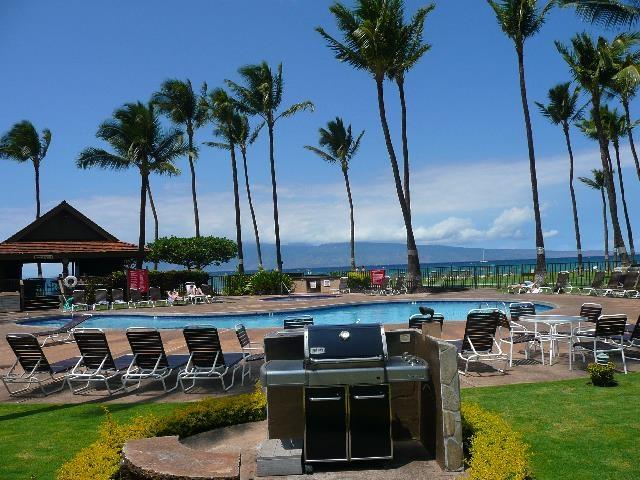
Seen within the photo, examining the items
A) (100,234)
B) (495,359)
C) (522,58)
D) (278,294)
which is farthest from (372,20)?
(495,359)

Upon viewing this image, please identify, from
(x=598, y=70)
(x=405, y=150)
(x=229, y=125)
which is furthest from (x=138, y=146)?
(x=598, y=70)

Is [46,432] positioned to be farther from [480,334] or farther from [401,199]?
[401,199]

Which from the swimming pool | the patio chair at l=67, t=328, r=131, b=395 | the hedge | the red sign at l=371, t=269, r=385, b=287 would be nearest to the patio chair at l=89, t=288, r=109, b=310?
the swimming pool

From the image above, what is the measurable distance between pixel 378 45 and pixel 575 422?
2430cm

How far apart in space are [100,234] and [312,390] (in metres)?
32.7

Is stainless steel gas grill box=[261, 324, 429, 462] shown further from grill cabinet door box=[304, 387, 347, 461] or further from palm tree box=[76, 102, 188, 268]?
palm tree box=[76, 102, 188, 268]

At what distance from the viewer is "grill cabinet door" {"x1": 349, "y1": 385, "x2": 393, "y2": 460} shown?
185 inches

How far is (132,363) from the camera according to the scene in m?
8.69

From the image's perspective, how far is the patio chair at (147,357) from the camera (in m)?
8.68

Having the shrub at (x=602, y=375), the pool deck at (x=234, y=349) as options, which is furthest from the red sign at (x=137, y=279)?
the shrub at (x=602, y=375)

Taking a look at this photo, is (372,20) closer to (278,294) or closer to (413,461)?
(278,294)

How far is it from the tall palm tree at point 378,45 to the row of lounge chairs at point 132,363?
2106 centimetres

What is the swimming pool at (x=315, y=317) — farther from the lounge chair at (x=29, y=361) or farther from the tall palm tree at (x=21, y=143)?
the tall palm tree at (x=21, y=143)

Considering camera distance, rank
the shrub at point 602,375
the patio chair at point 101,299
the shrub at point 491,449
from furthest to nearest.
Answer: the patio chair at point 101,299 → the shrub at point 602,375 → the shrub at point 491,449
